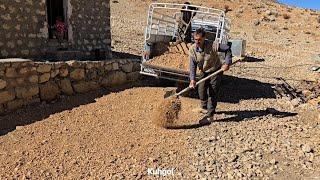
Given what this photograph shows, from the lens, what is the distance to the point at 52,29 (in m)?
10.5

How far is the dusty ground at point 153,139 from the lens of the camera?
5.66 m

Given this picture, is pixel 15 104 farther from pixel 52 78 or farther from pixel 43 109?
pixel 52 78

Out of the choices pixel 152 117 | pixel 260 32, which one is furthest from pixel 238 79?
pixel 260 32

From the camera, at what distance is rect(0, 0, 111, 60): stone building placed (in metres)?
8.91

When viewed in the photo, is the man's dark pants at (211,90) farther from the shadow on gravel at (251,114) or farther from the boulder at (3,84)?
the boulder at (3,84)

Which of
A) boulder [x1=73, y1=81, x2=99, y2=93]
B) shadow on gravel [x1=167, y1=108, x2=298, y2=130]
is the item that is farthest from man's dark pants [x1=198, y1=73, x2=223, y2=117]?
boulder [x1=73, y1=81, x2=99, y2=93]

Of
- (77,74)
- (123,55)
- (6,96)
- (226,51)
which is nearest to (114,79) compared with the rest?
(77,74)

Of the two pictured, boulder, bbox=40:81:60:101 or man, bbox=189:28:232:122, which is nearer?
man, bbox=189:28:232:122

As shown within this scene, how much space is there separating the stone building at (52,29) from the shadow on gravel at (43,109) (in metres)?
1.70

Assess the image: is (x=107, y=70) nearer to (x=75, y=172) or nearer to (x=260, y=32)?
(x=75, y=172)

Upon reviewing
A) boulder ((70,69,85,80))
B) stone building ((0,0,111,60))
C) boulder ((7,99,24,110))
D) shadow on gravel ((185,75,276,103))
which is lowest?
shadow on gravel ((185,75,276,103))

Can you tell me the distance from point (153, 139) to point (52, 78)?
107 inches

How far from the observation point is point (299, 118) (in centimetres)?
820

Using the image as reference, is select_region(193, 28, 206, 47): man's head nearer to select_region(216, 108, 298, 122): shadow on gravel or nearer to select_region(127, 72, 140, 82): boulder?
select_region(216, 108, 298, 122): shadow on gravel
